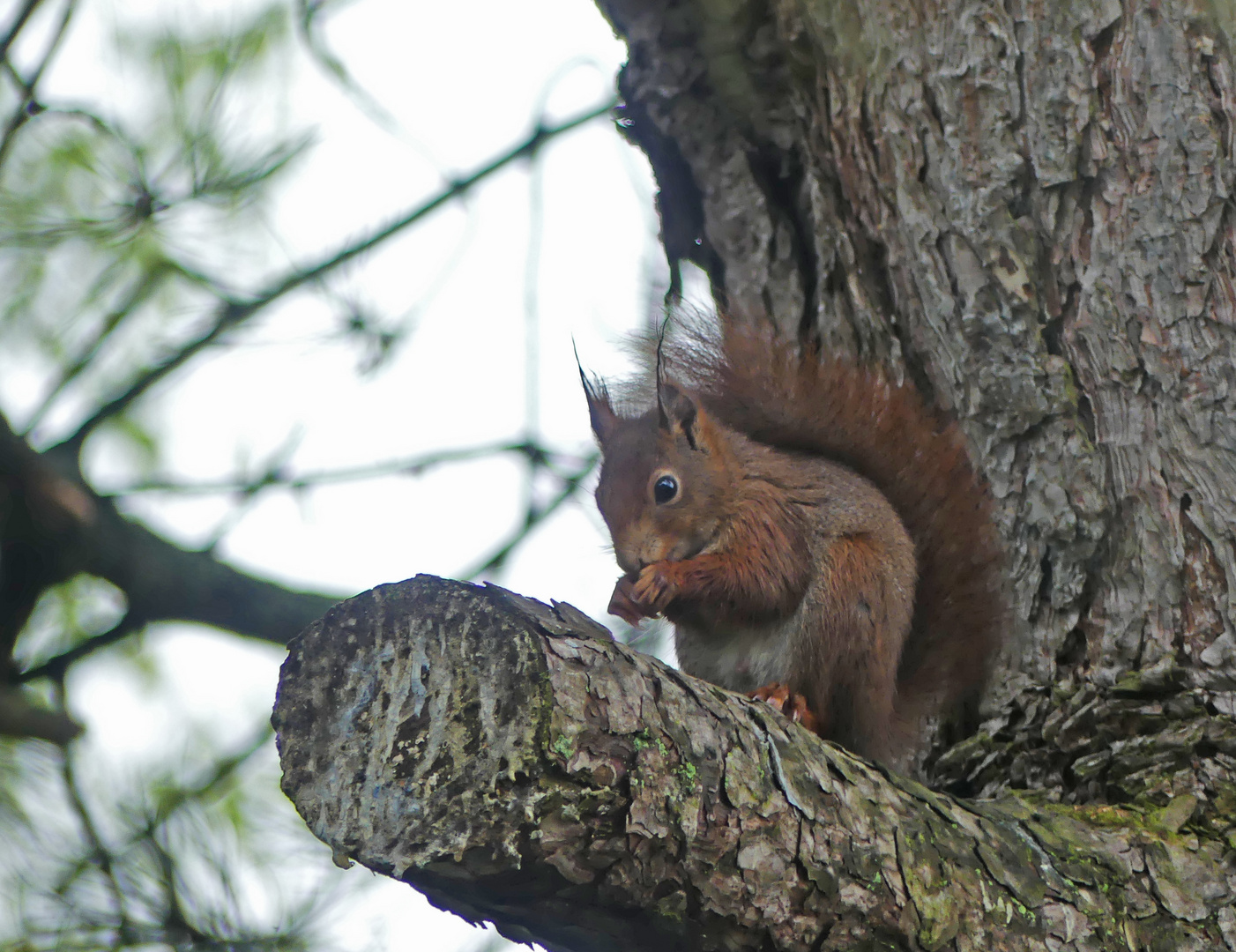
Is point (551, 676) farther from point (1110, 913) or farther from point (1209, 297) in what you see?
point (1209, 297)

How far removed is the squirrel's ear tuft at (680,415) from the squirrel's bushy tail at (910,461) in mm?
73

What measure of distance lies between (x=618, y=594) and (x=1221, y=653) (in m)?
0.79

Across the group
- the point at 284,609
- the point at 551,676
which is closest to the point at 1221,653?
the point at 551,676

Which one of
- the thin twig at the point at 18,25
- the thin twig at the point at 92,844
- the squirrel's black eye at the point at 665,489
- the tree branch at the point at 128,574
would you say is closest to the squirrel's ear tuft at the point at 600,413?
the squirrel's black eye at the point at 665,489

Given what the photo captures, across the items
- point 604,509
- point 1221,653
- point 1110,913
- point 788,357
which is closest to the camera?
point 1110,913

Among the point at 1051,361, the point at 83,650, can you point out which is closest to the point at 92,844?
the point at 83,650

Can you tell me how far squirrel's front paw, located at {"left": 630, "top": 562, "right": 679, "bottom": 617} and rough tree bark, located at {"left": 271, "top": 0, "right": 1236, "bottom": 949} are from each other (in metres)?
0.47

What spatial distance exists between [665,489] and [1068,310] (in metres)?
0.69

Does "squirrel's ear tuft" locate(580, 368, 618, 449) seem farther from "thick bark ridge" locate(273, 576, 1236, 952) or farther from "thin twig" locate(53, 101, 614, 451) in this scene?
"thick bark ridge" locate(273, 576, 1236, 952)

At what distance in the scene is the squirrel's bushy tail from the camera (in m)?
1.67

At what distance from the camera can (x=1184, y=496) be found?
1.51 meters

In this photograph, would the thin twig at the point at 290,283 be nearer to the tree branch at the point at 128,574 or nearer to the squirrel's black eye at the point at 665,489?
the tree branch at the point at 128,574

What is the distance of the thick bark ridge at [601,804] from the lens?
2.96 feet

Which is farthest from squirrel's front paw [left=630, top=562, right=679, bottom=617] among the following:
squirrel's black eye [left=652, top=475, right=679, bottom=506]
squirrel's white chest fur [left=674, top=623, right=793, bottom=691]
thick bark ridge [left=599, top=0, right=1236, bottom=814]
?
thick bark ridge [left=599, top=0, right=1236, bottom=814]
